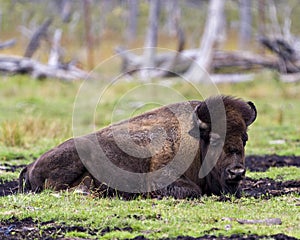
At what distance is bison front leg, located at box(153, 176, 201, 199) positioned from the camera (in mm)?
8484

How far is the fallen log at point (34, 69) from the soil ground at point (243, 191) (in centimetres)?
1658

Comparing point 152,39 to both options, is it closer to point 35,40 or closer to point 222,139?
point 35,40

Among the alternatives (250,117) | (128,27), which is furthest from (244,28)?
(250,117)

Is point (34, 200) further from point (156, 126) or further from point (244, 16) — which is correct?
point (244, 16)

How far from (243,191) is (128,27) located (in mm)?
61248

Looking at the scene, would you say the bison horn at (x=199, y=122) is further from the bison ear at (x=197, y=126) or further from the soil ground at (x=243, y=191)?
the soil ground at (x=243, y=191)

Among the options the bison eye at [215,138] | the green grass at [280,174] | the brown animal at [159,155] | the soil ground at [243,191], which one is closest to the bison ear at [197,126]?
the brown animal at [159,155]

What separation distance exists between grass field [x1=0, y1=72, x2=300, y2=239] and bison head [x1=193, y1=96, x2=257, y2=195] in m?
0.32

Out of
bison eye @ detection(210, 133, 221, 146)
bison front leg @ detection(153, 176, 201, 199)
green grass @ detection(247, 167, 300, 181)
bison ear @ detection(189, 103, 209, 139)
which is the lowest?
green grass @ detection(247, 167, 300, 181)

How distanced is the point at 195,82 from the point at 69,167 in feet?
58.7

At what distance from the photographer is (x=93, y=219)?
698cm

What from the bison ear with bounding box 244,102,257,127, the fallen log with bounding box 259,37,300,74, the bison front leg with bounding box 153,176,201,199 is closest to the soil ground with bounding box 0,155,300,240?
the bison front leg with bounding box 153,176,201,199

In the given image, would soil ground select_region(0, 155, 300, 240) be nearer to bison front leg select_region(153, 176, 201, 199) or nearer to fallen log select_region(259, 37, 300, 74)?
bison front leg select_region(153, 176, 201, 199)

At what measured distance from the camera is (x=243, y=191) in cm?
901
